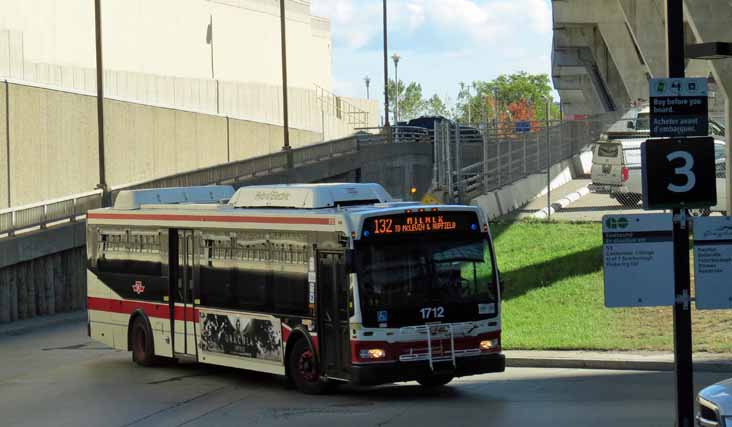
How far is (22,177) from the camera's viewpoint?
47.2 metres

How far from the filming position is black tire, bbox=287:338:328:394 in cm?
1877

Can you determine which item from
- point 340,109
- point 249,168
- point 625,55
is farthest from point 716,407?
point 340,109

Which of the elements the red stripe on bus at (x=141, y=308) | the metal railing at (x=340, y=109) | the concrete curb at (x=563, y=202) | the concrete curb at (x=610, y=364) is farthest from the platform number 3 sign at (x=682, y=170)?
the metal railing at (x=340, y=109)

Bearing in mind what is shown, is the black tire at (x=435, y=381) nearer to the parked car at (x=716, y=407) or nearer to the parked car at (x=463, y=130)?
the parked car at (x=716, y=407)

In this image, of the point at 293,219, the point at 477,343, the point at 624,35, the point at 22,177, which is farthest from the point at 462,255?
the point at 624,35

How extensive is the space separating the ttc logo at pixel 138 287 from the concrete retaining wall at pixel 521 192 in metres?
14.1

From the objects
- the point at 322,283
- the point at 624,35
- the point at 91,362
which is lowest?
the point at 91,362

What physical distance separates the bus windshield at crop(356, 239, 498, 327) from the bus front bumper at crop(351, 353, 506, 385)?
0.54 m

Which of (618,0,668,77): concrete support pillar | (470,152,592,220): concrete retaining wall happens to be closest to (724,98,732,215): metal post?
(470,152,592,220): concrete retaining wall

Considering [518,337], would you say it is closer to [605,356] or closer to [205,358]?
[605,356]

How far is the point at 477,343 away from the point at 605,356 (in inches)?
138

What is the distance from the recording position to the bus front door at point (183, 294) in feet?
71.7

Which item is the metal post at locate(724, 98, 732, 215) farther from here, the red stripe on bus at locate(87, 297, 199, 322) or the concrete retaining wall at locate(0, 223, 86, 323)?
the concrete retaining wall at locate(0, 223, 86, 323)

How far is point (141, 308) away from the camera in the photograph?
2334 cm
